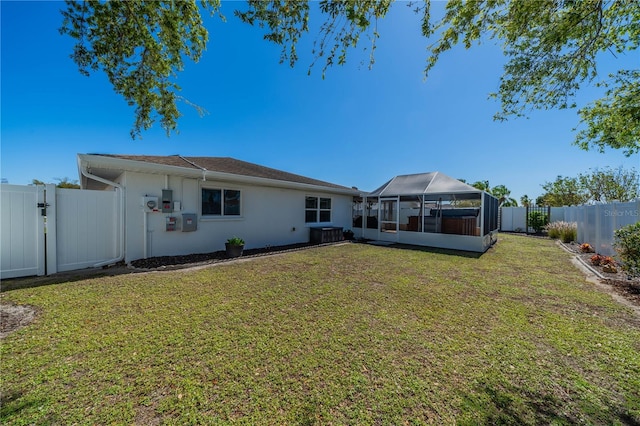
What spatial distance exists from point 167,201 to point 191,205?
763 millimetres

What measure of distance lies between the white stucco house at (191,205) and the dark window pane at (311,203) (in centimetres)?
5

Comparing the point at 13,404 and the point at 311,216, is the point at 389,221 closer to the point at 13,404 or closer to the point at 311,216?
the point at 311,216

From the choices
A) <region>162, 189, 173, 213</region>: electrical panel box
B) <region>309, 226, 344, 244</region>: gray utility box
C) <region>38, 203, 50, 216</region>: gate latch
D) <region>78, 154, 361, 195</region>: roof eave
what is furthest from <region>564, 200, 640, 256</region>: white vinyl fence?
<region>38, 203, 50, 216</region>: gate latch

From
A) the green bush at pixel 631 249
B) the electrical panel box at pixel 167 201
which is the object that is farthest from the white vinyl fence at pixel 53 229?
the green bush at pixel 631 249

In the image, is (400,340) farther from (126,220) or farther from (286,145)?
(286,145)

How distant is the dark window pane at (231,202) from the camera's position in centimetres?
861

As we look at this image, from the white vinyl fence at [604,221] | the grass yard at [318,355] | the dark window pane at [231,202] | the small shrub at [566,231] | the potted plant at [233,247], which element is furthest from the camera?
the small shrub at [566,231]

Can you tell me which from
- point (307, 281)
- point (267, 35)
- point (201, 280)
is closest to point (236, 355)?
point (307, 281)

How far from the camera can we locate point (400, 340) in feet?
9.48

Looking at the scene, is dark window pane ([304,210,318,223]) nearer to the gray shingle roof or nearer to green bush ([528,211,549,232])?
the gray shingle roof

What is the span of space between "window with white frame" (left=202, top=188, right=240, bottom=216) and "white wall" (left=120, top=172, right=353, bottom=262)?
0.19 m

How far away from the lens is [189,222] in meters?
7.40

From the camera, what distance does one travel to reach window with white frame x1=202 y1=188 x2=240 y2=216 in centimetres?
810

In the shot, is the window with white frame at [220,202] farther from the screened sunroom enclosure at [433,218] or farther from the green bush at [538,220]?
the green bush at [538,220]
